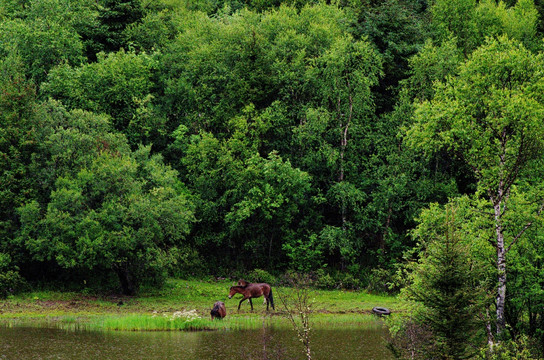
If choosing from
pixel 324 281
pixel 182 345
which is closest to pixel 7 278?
pixel 182 345

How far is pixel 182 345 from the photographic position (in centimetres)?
2405

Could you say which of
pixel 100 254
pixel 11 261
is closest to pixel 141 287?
pixel 100 254

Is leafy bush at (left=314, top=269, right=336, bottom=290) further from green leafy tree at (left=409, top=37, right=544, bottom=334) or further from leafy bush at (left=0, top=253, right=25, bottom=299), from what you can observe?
green leafy tree at (left=409, top=37, right=544, bottom=334)

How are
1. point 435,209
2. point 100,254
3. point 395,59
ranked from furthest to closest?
1. point 395,59
2. point 100,254
3. point 435,209

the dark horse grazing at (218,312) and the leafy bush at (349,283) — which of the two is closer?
the dark horse grazing at (218,312)

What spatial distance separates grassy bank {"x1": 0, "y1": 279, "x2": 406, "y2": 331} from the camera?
29016mm

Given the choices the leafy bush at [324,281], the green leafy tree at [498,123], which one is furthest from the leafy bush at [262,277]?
the green leafy tree at [498,123]

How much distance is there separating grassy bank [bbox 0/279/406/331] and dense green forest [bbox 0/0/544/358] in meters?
2.03

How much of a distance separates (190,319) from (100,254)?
1053 cm

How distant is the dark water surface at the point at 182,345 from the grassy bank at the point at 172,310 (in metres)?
1.55

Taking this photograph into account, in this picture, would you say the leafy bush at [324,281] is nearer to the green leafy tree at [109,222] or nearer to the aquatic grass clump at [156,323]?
the green leafy tree at [109,222]

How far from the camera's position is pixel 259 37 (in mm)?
50875

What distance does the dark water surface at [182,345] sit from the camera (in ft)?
72.4

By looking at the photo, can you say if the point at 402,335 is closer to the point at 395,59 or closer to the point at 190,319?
the point at 190,319
